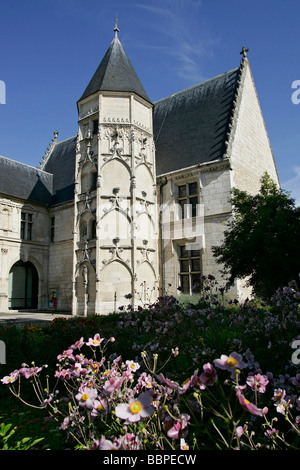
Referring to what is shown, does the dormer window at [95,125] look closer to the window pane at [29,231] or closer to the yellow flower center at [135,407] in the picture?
the window pane at [29,231]

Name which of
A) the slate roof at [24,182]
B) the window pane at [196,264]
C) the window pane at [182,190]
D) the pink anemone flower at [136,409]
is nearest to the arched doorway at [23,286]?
the slate roof at [24,182]

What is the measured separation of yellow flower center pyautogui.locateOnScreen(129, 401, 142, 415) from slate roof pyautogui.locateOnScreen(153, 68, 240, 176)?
572 inches

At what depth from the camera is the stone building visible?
1475 centimetres

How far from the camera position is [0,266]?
17750 mm

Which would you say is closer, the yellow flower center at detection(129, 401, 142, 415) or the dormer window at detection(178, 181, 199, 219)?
the yellow flower center at detection(129, 401, 142, 415)

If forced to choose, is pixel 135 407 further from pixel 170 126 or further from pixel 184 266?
pixel 170 126

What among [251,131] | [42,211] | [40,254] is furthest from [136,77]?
[40,254]

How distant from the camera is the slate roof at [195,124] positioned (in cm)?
1605

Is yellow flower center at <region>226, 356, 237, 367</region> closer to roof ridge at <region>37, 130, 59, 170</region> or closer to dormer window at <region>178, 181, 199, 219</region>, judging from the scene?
dormer window at <region>178, 181, 199, 219</region>

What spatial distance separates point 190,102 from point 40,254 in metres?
13.6

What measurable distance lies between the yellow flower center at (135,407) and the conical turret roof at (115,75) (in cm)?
1708

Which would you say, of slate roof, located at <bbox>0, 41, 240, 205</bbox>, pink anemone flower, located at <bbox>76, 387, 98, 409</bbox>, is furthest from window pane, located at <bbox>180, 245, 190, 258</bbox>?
pink anemone flower, located at <bbox>76, 387, 98, 409</bbox>

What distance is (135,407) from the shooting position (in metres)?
1.61

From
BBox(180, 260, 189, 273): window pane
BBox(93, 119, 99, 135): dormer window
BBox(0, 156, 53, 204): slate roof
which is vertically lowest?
BBox(180, 260, 189, 273): window pane
